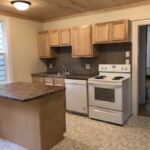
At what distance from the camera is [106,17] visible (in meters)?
4.01

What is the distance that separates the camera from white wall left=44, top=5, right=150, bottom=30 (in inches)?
141

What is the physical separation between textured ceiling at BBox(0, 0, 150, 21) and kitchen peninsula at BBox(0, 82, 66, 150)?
1.85m

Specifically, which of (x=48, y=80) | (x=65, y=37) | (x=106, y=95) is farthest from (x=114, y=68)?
(x=48, y=80)

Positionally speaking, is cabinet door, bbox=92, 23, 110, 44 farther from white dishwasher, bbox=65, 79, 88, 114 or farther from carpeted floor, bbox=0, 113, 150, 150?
carpeted floor, bbox=0, 113, 150, 150

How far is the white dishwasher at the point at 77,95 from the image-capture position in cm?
384

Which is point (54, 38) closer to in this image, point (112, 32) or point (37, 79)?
point (37, 79)

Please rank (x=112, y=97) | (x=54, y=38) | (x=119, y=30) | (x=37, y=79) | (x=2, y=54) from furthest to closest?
(x=37, y=79) → (x=54, y=38) → (x=2, y=54) → (x=119, y=30) → (x=112, y=97)

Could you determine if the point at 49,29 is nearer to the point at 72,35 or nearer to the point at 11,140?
the point at 72,35

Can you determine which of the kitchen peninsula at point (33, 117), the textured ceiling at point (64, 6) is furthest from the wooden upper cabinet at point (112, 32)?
the kitchen peninsula at point (33, 117)

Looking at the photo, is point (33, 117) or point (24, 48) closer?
point (33, 117)

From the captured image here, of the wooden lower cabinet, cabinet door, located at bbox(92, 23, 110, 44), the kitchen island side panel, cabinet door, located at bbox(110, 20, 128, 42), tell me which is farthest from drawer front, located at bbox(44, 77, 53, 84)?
cabinet door, located at bbox(110, 20, 128, 42)

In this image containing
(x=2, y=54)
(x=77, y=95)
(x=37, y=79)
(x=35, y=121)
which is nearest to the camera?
(x=35, y=121)

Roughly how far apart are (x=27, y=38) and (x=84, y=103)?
236 centimetres

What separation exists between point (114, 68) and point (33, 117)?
7.39 feet
